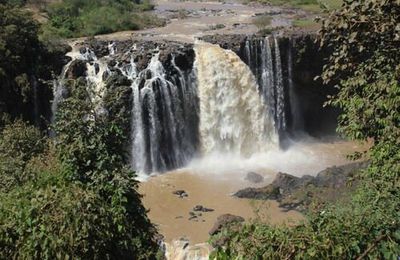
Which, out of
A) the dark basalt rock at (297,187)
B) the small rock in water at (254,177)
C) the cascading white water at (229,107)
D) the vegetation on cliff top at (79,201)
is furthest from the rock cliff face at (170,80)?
the vegetation on cliff top at (79,201)

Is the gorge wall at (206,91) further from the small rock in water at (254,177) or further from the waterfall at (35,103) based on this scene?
the small rock in water at (254,177)

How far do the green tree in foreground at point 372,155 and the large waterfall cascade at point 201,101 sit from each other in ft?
44.2

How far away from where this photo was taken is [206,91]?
23.1 metres

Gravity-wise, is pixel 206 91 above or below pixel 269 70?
below

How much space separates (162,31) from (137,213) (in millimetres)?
21131

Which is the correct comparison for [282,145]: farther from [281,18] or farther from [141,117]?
[281,18]

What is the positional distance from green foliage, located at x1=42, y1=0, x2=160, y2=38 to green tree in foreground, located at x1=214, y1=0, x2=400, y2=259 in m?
20.3

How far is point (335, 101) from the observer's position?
26.6 ft

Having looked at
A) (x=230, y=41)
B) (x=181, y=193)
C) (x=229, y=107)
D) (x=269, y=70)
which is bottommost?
(x=181, y=193)

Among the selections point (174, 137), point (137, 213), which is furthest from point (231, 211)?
point (137, 213)

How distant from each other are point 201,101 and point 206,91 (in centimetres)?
46

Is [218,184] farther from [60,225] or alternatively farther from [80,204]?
[60,225]

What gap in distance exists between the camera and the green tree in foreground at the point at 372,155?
546 centimetres

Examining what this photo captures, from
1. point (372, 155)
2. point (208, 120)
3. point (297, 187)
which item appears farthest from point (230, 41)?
point (372, 155)
